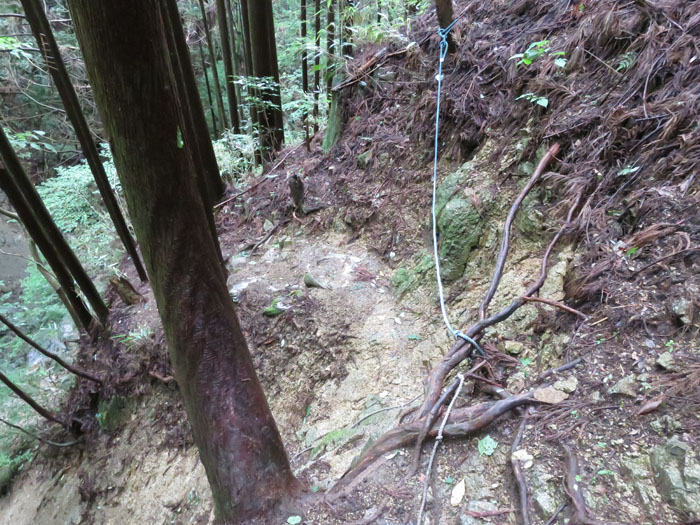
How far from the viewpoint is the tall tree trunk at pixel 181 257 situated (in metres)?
1.43

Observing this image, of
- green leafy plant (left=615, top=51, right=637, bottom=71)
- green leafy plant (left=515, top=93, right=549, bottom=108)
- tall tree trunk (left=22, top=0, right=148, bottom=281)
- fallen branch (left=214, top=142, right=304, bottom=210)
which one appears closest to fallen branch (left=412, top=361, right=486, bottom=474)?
green leafy plant (left=515, top=93, right=549, bottom=108)

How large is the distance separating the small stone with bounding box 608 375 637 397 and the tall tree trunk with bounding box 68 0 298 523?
1.87 metres

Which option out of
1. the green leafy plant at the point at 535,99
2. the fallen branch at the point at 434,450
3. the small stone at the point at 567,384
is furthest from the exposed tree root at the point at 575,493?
the green leafy plant at the point at 535,99

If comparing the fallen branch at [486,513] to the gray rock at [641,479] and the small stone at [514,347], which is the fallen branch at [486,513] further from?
the small stone at [514,347]

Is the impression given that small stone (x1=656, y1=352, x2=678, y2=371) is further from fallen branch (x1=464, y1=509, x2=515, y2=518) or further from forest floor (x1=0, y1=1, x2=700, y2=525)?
fallen branch (x1=464, y1=509, x2=515, y2=518)

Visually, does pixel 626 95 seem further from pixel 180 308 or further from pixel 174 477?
pixel 174 477

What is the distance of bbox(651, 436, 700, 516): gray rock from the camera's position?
1.32 meters

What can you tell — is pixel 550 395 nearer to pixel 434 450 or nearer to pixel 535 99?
pixel 434 450

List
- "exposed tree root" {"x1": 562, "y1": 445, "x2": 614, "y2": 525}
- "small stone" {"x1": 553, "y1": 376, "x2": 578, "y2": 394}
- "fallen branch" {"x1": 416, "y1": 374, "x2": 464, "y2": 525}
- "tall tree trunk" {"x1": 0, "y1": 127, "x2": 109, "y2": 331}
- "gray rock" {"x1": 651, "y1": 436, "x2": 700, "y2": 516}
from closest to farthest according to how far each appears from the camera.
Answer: "gray rock" {"x1": 651, "y1": 436, "x2": 700, "y2": 516} → "exposed tree root" {"x1": 562, "y1": 445, "x2": 614, "y2": 525} → "fallen branch" {"x1": 416, "y1": 374, "x2": 464, "y2": 525} → "small stone" {"x1": 553, "y1": 376, "x2": 578, "y2": 394} → "tall tree trunk" {"x1": 0, "y1": 127, "x2": 109, "y2": 331}

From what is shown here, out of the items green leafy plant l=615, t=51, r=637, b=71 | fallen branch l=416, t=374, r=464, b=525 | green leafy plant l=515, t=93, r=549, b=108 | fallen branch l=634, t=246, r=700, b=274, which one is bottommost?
fallen branch l=416, t=374, r=464, b=525

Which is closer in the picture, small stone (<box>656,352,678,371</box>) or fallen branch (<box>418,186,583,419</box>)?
small stone (<box>656,352,678,371</box>)

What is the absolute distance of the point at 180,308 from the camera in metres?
1.96

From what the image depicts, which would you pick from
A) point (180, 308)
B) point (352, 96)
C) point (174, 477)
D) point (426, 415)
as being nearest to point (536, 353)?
point (426, 415)

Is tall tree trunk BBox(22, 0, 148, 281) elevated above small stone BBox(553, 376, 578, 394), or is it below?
above
